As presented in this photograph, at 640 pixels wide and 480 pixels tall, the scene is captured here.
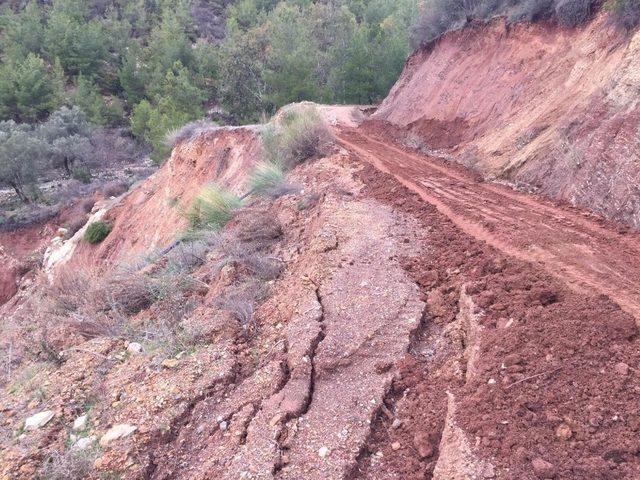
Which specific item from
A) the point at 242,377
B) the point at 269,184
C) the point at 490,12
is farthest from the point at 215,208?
the point at 490,12

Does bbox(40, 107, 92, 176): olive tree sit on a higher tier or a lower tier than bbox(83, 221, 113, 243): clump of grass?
higher

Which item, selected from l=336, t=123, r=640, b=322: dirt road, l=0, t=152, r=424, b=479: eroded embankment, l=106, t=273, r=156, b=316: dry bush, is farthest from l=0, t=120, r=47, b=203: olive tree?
l=106, t=273, r=156, b=316: dry bush

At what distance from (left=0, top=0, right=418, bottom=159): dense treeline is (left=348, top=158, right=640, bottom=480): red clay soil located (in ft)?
73.3

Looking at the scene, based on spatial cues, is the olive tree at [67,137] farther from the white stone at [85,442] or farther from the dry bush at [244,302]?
the white stone at [85,442]

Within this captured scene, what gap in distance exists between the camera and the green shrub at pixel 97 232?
1770 centimetres

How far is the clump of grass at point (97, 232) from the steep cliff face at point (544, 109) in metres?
11.1

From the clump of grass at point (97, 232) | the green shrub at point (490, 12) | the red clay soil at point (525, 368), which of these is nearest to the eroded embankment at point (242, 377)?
the red clay soil at point (525, 368)

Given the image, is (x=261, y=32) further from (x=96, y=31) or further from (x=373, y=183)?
(x=373, y=183)

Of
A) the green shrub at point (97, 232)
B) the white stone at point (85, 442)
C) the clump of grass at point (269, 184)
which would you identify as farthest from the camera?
the green shrub at point (97, 232)

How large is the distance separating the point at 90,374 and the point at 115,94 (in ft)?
138

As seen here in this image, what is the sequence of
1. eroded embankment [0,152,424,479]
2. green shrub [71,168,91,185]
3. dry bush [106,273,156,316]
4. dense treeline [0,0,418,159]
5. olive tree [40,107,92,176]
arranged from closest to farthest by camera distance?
eroded embankment [0,152,424,479]
dry bush [106,273,156,316]
dense treeline [0,0,418,159]
olive tree [40,107,92,176]
green shrub [71,168,91,185]

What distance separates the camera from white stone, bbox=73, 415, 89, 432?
3.80 meters

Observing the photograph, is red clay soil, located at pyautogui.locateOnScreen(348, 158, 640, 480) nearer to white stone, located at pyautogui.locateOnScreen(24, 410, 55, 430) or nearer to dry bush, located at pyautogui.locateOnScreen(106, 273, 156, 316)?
white stone, located at pyautogui.locateOnScreen(24, 410, 55, 430)

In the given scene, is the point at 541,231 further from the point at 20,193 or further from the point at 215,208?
the point at 20,193
